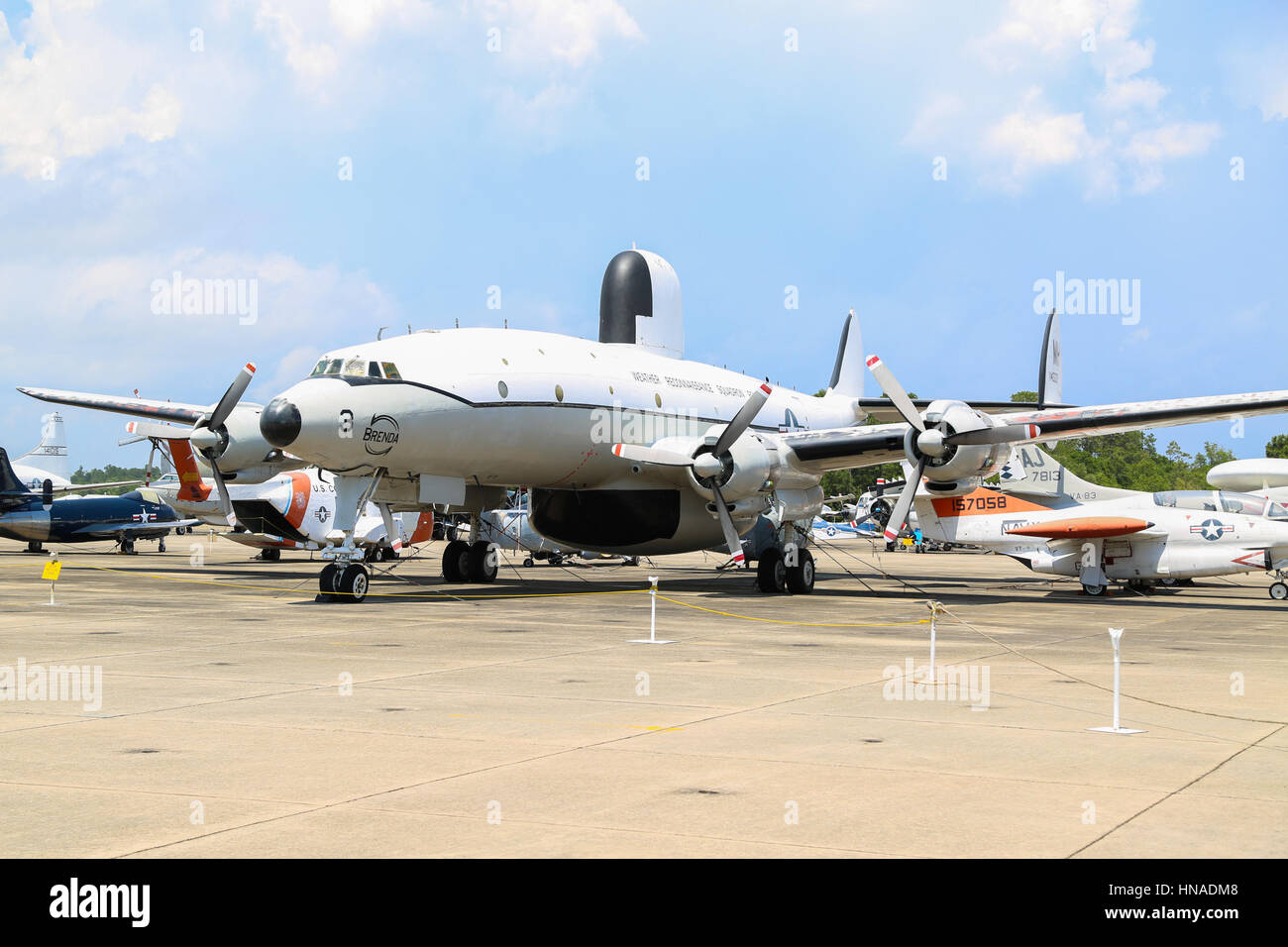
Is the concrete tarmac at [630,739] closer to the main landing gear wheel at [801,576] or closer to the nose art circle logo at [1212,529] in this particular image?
the main landing gear wheel at [801,576]

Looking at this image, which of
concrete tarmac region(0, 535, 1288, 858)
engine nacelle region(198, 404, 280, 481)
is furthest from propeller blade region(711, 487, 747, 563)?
engine nacelle region(198, 404, 280, 481)

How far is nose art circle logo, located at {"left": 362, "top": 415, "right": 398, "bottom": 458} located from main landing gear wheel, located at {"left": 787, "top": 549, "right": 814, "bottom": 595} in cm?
1021

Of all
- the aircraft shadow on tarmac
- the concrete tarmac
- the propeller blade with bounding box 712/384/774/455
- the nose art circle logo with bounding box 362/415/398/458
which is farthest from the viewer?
the aircraft shadow on tarmac

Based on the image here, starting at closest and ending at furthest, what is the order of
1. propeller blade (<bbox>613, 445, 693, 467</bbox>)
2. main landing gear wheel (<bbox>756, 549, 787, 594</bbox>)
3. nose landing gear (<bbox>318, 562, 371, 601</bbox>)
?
nose landing gear (<bbox>318, 562, 371, 601</bbox>) < propeller blade (<bbox>613, 445, 693, 467</bbox>) < main landing gear wheel (<bbox>756, 549, 787, 594</bbox>)

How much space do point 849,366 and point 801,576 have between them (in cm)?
1447

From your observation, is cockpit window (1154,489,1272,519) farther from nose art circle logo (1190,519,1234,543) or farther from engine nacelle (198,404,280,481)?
engine nacelle (198,404,280,481)

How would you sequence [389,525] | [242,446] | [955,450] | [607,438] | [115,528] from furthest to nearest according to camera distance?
[115,528] < [242,446] < [607,438] < [955,450] < [389,525]

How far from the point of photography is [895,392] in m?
25.1

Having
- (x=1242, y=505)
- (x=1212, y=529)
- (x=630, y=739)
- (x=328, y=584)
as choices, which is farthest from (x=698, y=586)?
(x=630, y=739)

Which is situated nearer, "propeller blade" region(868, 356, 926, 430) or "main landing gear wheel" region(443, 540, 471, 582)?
"propeller blade" region(868, 356, 926, 430)

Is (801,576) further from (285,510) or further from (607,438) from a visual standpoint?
(285,510)

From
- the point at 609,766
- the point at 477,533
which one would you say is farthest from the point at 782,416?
the point at 609,766

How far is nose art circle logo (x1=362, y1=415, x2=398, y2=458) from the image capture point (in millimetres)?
21906
